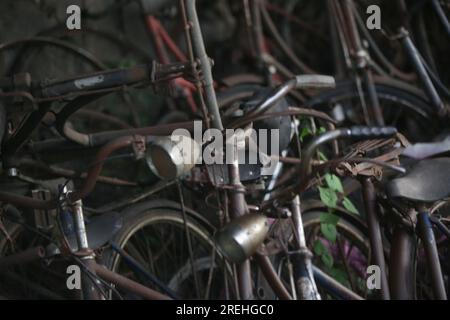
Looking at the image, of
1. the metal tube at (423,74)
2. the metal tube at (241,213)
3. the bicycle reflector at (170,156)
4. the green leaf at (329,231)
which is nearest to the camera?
the bicycle reflector at (170,156)

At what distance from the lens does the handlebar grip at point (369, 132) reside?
3.18 meters

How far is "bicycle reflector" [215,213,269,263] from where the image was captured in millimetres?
2852

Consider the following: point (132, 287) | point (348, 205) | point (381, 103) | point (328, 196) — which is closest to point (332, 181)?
point (328, 196)

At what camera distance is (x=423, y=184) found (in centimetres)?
360

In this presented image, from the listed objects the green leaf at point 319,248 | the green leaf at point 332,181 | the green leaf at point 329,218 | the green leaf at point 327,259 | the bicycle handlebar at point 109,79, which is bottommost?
the green leaf at point 327,259

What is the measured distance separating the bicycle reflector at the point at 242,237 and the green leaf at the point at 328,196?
2.66 ft

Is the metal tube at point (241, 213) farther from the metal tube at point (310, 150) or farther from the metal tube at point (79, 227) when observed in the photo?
the metal tube at point (79, 227)

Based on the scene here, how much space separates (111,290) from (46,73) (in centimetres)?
226

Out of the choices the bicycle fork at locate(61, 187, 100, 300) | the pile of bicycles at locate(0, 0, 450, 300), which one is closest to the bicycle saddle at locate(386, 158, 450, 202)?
the pile of bicycles at locate(0, 0, 450, 300)

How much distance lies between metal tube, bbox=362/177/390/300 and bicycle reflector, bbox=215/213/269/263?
844mm

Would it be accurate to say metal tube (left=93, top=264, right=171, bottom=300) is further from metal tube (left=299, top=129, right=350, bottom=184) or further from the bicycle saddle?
the bicycle saddle

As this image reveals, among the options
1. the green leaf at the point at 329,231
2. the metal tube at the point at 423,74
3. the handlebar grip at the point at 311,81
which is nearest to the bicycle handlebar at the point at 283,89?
the handlebar grip at the point at 311,81

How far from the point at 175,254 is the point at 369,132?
4.63 ft

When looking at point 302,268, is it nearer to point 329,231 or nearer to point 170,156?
point 329,231
